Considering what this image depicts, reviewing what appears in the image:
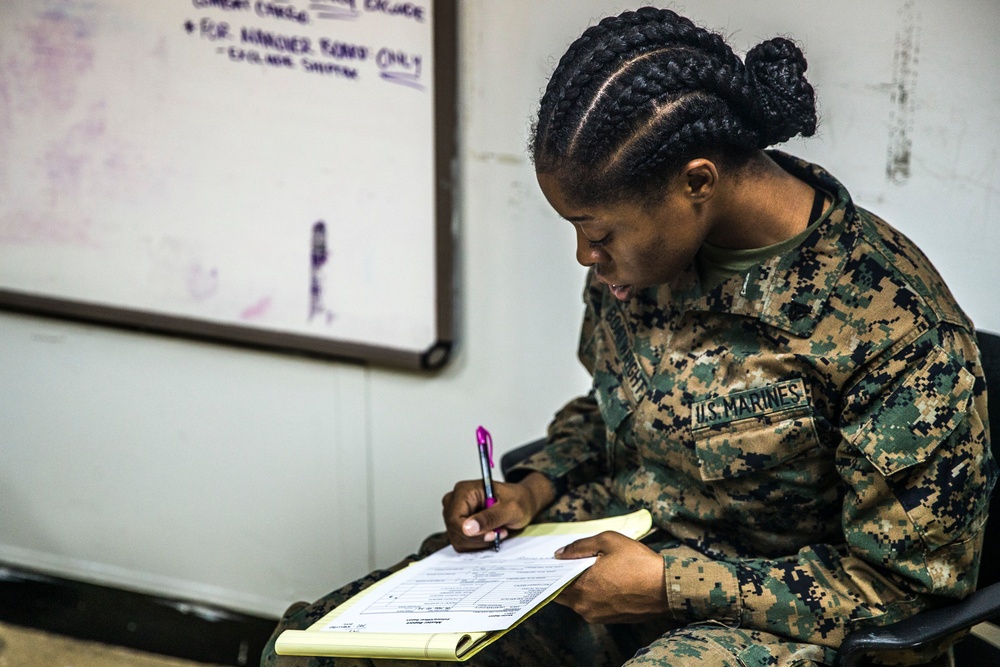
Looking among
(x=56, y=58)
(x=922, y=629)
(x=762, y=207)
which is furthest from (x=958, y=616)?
(x=56, y=58)

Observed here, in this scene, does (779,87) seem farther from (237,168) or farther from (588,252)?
(237,168)

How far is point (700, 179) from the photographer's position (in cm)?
128

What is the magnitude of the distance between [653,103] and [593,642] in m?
0.76

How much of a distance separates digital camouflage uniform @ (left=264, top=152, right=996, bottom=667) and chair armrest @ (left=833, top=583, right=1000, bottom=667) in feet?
0.07

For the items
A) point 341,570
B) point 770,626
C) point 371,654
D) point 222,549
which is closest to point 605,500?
point 770,626

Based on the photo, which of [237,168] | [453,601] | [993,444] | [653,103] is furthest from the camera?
[237,168]

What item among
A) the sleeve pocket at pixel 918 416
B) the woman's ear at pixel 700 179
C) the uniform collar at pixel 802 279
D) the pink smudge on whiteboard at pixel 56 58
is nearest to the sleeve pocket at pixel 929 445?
the sleeve pocket at pixel 918 416

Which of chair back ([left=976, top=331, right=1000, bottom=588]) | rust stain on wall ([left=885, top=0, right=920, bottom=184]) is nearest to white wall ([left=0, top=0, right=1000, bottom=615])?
rust stain on wall ([left=885, top=0, right=920, bottom=184])

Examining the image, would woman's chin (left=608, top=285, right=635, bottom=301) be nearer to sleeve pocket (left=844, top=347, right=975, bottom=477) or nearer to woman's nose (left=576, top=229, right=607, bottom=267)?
woman's nose (left=576, top=229, right=607, bottom=267)

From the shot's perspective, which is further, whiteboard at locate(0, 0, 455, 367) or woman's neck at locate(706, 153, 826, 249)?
whiteboard at locate(0, 0, 455, 367)

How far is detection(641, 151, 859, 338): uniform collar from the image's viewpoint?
52.8 inches

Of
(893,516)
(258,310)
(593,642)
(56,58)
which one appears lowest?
(593,642)

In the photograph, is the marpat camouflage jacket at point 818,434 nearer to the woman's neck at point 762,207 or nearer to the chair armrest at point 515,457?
the woman's neck at point 762,207

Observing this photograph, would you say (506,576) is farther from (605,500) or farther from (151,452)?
(151,452)
